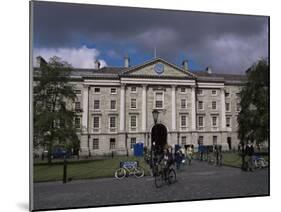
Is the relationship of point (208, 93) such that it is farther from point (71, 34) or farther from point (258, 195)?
point (71, 34)

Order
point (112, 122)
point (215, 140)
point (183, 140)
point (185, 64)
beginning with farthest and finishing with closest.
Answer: point (215, 140) < point (183, 140) < point (185, 64) < point (112, 122)

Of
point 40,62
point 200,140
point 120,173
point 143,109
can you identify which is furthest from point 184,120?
point 40,62

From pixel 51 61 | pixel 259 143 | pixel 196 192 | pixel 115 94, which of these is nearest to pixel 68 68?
pixel 51 61

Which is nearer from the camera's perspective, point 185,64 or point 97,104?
point 97,104

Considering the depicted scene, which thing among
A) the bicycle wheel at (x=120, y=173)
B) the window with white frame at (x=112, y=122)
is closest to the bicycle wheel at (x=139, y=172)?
the bicycle wheel at (x=120, y=173)

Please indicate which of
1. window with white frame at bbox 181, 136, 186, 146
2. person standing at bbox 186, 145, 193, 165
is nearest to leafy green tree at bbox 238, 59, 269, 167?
person standing at bbox 186, 145, 193, 165

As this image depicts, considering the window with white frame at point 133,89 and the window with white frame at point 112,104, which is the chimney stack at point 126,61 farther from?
the window with white frame at point 112,104

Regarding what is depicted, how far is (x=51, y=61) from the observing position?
399 inches

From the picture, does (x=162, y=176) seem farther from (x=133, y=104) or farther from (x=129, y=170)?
(x=133, y=104)

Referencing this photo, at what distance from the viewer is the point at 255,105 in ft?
38.7

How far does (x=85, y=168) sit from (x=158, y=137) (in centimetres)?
209

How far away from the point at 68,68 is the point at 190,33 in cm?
341

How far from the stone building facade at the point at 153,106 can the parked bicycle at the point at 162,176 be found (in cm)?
70

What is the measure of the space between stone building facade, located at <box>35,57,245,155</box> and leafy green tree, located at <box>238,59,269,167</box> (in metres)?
0.20
